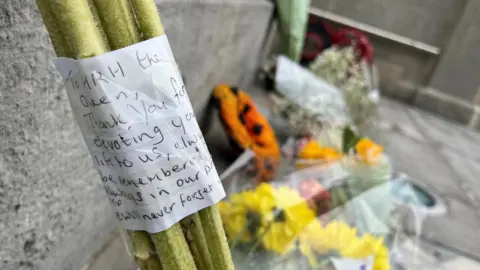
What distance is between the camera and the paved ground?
1070 mm

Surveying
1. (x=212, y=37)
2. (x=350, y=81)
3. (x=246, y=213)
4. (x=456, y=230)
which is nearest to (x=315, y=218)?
(x=246, y=213)

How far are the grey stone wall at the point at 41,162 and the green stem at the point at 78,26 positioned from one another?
180 mm

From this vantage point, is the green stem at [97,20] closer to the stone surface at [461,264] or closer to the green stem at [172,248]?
the green stem at [172,248]

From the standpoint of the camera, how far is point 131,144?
362 millimetres

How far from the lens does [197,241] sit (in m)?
0.43

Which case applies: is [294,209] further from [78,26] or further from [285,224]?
[78,26]

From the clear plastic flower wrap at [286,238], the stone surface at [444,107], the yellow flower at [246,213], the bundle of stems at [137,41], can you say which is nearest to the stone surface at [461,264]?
the clear plastic flower wrap at [286,238]

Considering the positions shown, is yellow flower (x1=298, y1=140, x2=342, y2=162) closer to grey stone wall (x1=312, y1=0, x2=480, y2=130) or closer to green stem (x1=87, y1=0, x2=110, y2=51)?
green stem (x1=87, y1=0, x2=110, y2=51)

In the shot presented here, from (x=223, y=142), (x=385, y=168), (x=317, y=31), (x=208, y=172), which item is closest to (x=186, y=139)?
(x=208, y=172)

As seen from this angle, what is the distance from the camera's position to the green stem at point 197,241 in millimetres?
422

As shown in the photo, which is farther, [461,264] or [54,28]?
[461,264]

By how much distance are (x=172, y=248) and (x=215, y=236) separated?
2.0 inches

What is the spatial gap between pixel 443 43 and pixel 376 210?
2238 millimetres

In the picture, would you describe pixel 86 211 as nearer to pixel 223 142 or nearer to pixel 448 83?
pixel 223 142
